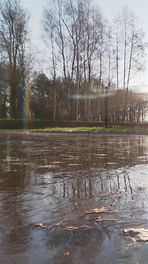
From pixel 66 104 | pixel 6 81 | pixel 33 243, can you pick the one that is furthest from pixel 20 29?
pixel 33 243

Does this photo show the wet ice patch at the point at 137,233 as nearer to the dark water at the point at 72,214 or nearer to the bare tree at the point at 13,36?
the dark water at the point at 72,214

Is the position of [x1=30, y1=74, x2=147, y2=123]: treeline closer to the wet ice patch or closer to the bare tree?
the bare tree

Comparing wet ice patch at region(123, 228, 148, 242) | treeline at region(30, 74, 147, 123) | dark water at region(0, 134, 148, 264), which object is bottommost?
dark water at region(0, 134, 148, 264)

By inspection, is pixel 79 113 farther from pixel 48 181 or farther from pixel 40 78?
pixel 48 181

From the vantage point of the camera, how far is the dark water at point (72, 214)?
3.13m

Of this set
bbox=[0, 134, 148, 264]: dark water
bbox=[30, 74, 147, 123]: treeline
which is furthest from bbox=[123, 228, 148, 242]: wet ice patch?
bbox=[30, 74, 147, 123]: treeline

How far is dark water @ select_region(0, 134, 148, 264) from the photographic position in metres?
3.13

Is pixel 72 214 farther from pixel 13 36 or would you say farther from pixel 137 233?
pixel 13 36

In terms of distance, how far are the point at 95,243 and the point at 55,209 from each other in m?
1.35

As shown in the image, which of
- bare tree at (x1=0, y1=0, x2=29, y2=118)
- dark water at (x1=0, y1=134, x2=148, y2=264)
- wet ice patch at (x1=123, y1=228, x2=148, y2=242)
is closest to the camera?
dark water at (x1=0, y1=134, x2=148, y2=264)

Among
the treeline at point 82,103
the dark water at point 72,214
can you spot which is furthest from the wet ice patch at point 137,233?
the treeline at point 82,103

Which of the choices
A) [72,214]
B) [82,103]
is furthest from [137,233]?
[82,103]

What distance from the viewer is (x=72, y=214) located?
4.46 meters

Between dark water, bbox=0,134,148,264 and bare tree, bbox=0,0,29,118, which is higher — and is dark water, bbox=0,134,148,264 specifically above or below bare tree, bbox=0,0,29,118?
below
